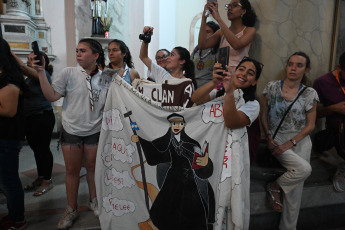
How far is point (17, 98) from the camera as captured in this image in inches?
77.8

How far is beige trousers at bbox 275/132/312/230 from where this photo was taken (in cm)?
227

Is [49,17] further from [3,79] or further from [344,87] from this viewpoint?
[344,87]

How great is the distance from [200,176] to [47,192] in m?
2.00

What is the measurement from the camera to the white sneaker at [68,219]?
7.11 ft

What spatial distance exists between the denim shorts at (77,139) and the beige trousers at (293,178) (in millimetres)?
1808

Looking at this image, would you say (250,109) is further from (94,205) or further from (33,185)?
(33,185)

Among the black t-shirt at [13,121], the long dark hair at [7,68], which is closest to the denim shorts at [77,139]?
the black t-shirt at [13,121]

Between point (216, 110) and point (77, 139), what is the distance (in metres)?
1.27

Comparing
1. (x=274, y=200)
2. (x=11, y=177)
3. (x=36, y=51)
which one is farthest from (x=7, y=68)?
(x=274, y=200)

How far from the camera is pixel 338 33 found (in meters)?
3.41

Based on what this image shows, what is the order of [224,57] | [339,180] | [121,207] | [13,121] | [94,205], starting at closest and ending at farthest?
[224,57], [13,121], [121,207], [94,205], [339,180]

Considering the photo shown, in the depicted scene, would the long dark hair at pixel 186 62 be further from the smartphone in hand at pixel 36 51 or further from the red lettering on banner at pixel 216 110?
the smartphone in hand at pixel 36 51

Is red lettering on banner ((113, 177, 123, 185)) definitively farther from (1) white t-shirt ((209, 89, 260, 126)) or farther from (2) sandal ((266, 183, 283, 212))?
(2) sandal ((266, 183, 283, 212))

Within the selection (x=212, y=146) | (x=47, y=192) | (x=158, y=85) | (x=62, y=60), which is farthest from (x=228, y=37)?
(x=62, y=60)
